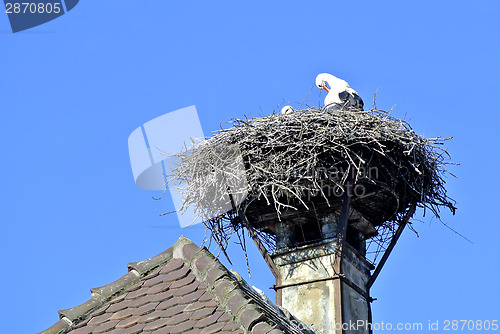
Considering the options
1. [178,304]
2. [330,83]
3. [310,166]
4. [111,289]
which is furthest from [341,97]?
[178,304]

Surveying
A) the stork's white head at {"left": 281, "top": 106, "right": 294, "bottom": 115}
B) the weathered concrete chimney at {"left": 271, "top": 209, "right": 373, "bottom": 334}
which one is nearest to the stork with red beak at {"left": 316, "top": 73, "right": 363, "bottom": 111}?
the stork's white head at {"left": 281, "top": 106, "right": 294, "bottom": 115}

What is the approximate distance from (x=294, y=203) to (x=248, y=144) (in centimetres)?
81

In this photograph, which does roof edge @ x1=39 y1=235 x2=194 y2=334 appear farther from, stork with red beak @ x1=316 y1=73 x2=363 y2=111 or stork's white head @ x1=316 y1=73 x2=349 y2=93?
stork's white head @ x1=316 y1=73 x2=349 y2=93

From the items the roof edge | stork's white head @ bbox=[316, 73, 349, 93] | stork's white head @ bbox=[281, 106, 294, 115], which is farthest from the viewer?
stork's white head @ bbox=[316, 73, 349, 93]

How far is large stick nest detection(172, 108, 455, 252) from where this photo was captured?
30.5ft

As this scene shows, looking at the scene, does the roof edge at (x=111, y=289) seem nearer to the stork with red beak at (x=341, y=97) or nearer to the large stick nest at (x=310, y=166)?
the large stick nest at (x=310, y=166)

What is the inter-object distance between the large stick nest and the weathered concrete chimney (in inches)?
9.7

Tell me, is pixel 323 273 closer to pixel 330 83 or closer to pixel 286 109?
pixel 286 109

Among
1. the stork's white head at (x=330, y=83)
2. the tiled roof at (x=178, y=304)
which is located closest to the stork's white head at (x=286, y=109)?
the stork's white head at (x=330, y=83)

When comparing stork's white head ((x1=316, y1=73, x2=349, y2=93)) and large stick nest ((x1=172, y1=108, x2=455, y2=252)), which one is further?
stork's white head ((x1=316, y1=73, x2=349, y2=93))

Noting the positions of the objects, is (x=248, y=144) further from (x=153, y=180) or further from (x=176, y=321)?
(x=176, y=321)

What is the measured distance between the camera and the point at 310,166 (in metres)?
9.19

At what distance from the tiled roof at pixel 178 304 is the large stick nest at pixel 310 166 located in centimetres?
340

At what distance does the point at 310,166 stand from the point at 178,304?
13.8ft
